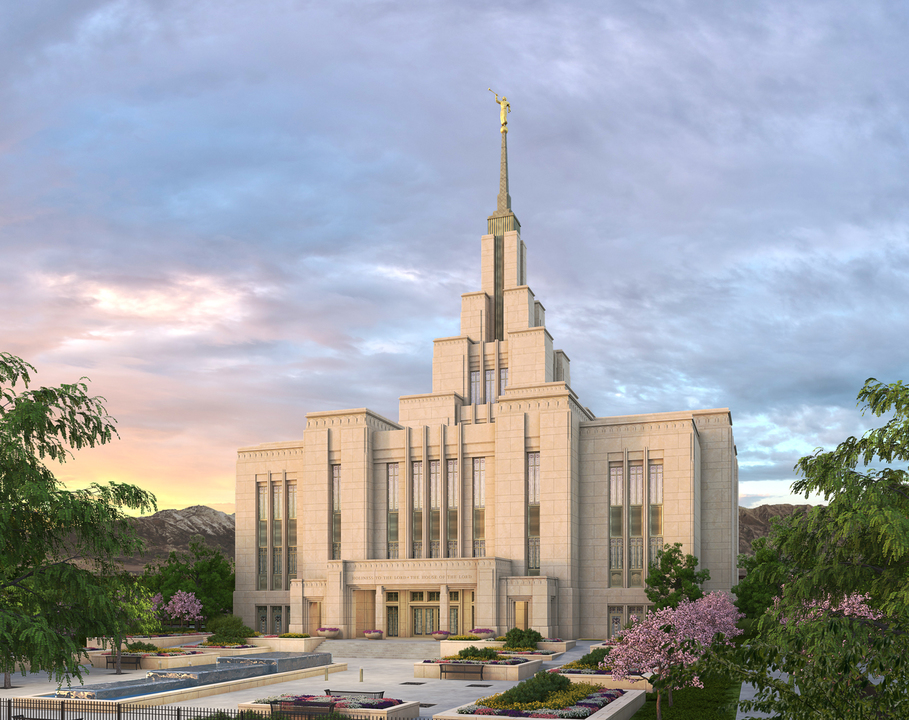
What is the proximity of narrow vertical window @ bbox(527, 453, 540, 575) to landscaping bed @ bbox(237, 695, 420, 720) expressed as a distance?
31.7 m

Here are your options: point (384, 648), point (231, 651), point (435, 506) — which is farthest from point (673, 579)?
point (231, 651)

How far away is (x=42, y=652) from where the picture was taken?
16.1m

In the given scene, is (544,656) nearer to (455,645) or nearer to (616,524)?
(455,645)

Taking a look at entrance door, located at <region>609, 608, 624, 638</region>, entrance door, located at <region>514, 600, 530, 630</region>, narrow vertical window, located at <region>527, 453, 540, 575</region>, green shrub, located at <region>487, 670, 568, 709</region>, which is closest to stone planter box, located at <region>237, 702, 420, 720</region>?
green shrub, located at <region>487, 670, 568, 709</region>

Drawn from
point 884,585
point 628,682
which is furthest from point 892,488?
point 628,682

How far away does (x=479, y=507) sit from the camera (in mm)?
62875

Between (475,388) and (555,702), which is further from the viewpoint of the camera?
(475,388)

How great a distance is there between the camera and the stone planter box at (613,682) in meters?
33.3

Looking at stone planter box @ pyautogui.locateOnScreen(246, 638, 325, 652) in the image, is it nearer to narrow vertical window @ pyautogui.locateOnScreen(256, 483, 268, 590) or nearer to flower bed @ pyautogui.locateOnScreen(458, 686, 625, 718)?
narrow vertical window @ pyautogui.locateOnScreen(256, 483, 268, 590)

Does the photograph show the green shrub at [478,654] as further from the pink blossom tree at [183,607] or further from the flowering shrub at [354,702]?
the pink blossom tree at [183,607]

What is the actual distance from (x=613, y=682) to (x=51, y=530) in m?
23.4

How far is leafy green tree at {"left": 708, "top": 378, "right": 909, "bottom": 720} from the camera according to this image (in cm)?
1115

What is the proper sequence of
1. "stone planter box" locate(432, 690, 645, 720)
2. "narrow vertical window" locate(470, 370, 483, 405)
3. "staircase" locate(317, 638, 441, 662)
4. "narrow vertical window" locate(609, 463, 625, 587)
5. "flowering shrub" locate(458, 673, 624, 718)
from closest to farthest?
"stone planter box" locate(432, 690, 645, 720) → "flowering shrub" locate(458, 673, 624, 718) → "staircase" locate(317, 638, 441, 662) → "narrow vertical window" locate(609, 463, 625, 587) → "narrow vertical window" locate(470, 370, 483, 405)

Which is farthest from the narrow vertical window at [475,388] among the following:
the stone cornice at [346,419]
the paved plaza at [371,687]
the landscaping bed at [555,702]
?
the landscaping bed at [555,702]
